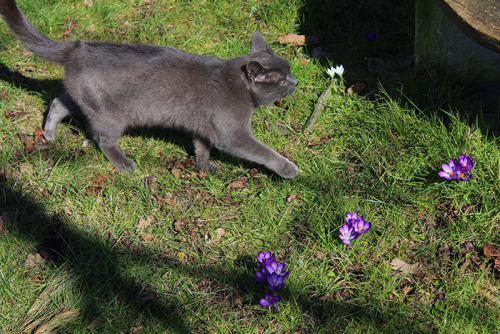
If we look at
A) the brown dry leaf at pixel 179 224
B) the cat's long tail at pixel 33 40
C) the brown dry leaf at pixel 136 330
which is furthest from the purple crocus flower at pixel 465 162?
the cat's long tail at pixel 33 40

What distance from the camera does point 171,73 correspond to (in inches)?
121

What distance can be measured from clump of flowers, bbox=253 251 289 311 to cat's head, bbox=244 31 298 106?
3.94ft

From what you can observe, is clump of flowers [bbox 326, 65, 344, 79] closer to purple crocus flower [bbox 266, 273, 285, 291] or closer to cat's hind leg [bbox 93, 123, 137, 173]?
cat's hind leg [bbox 93, 123, 137, 173]

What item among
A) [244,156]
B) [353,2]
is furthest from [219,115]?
[353,2]

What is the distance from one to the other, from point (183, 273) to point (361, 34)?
287 cm

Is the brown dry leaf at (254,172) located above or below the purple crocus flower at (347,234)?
below

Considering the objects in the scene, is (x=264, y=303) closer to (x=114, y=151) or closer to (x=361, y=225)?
(x=361, y=225)

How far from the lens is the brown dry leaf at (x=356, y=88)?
3729 mm

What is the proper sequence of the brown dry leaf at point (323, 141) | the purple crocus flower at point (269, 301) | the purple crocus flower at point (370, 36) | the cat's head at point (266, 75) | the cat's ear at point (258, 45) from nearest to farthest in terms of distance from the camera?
the purple crocus flower at point (269, 301)
the cat's head at point (266, 75)
the cat's ear at point (258, 45)
the brown dry leaf at point (323, 141)
the purple crocus flower at point (370, 36)

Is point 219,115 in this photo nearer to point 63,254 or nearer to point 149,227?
point 149,227

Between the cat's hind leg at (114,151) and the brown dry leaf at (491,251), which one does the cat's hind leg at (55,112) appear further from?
the brown dry leaf at (491,251)

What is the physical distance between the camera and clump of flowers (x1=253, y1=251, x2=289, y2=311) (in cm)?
246

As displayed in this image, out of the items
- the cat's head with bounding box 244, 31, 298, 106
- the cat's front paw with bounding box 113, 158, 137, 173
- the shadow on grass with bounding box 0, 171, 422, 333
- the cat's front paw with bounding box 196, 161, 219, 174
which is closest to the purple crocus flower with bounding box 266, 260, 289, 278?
the shadow on grass with bounding box 0, 171, 422, 333

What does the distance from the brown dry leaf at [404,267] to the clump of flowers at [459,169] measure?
0.60 metres
